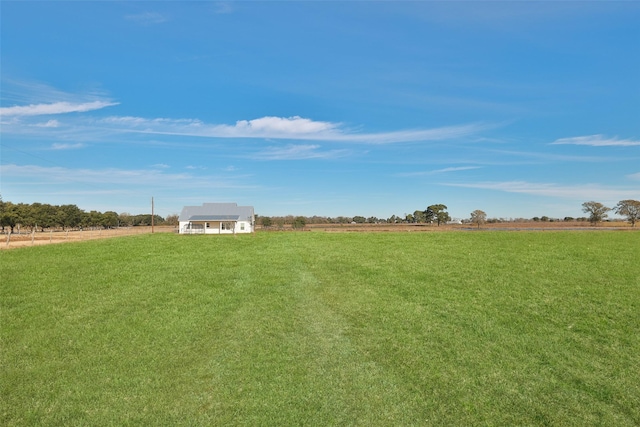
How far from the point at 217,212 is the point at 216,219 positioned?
9.51 ft

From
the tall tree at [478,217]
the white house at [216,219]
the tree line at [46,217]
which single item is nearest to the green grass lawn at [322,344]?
the white house at [216,219]

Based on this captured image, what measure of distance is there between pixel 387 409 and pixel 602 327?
6405mm

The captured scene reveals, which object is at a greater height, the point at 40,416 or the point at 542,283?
the point at 542,283

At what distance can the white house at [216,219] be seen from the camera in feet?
194

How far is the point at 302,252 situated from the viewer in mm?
19953

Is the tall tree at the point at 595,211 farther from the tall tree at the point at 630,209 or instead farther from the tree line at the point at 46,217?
the tree line at the point at 46,217

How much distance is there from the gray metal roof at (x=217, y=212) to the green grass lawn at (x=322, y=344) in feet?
149

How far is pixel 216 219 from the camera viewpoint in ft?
195

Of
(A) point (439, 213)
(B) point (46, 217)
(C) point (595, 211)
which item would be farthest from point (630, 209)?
(B) point (46, 217)

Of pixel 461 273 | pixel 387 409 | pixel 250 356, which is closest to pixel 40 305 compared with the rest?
pixel 250 356

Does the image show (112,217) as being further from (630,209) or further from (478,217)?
(630,209)

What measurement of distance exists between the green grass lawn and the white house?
144 feet

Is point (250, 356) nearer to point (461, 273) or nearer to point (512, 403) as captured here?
point (512, 403)

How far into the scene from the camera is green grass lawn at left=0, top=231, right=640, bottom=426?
592 cm
